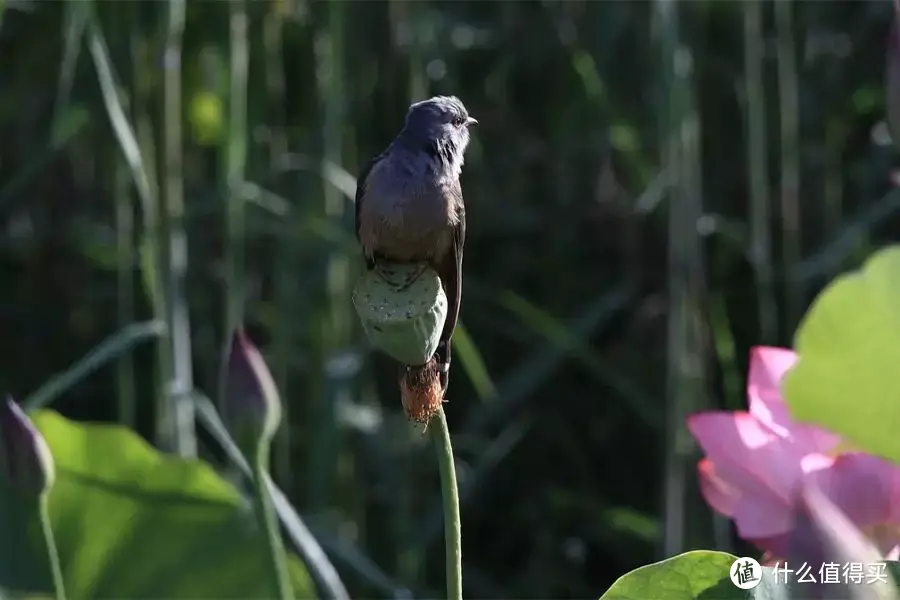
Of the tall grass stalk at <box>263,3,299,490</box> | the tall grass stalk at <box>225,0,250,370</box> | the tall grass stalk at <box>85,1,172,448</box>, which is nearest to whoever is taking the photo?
the tall grass stalk at <box>85,1,172,448</box>

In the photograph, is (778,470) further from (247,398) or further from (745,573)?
(247,398)

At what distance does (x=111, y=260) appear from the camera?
0.98 metres

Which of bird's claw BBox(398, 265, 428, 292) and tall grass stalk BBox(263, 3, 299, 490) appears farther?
tall grass stalk BBox(263, 3, 299, 490)

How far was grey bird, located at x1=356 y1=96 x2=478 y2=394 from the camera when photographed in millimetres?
216

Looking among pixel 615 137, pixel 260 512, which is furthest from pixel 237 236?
pixel 260 512

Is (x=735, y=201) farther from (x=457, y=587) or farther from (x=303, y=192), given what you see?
(x=457, y=587)

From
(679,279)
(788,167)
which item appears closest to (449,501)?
(679,279)

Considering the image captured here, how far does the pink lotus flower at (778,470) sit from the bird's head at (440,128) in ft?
0.29

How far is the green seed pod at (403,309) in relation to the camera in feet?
0.69

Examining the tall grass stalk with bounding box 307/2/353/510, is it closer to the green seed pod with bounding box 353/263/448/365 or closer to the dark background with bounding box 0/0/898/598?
the dark background with bounding box 0/0/898/598

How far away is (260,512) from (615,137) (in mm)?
815

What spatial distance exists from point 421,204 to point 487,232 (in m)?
0.94

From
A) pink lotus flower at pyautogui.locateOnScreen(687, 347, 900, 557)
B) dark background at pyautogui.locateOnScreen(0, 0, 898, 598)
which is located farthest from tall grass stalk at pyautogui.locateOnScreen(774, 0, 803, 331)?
pink lotus flower at pyautogui.locateOnScreen(687, 347, 900, 557)

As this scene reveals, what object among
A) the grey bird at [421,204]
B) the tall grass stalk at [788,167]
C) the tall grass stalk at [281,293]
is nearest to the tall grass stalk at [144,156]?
the tall grass stalk at [281,293]
